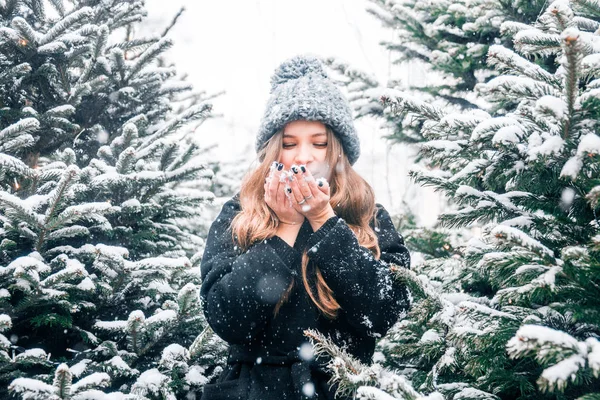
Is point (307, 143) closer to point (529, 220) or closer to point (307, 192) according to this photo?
point (307, 192)

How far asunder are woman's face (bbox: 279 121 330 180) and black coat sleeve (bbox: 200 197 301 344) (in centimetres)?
46

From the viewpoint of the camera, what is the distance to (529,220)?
1.65 m

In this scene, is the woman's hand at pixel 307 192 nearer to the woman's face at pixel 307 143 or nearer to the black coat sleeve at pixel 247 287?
the black coat sleeve at pixel 247 287

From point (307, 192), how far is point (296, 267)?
1.19 ft

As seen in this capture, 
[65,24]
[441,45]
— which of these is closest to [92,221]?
[65,24]

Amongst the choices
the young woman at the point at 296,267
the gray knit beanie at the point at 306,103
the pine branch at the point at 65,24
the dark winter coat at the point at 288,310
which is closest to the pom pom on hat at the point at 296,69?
the gray knit beanie at the point at 306,103

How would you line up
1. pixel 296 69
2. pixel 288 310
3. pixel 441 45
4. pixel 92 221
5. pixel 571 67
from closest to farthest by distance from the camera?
1. pixel 571 67
2. pixel 288 310
3. pixel 296 69
4. pixel 92 221
5. pixel 441 45

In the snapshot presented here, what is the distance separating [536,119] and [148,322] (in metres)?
2.01

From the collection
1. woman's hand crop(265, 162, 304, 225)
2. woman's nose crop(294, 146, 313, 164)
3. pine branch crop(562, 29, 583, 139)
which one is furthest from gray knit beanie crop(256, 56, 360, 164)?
pine branch crop(562, 29, 583, 139)

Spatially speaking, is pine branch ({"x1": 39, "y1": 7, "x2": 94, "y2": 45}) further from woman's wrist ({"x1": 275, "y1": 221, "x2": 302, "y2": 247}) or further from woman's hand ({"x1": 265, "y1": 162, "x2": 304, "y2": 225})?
woman's wrist ({"x1": 275, "y1": 221, "x2": 302, "y2": 247})

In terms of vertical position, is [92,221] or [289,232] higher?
[289,232]

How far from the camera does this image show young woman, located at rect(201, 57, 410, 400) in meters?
1.87

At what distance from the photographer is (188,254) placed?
3.72 m

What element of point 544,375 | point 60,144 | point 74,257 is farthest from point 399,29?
point 544,375
